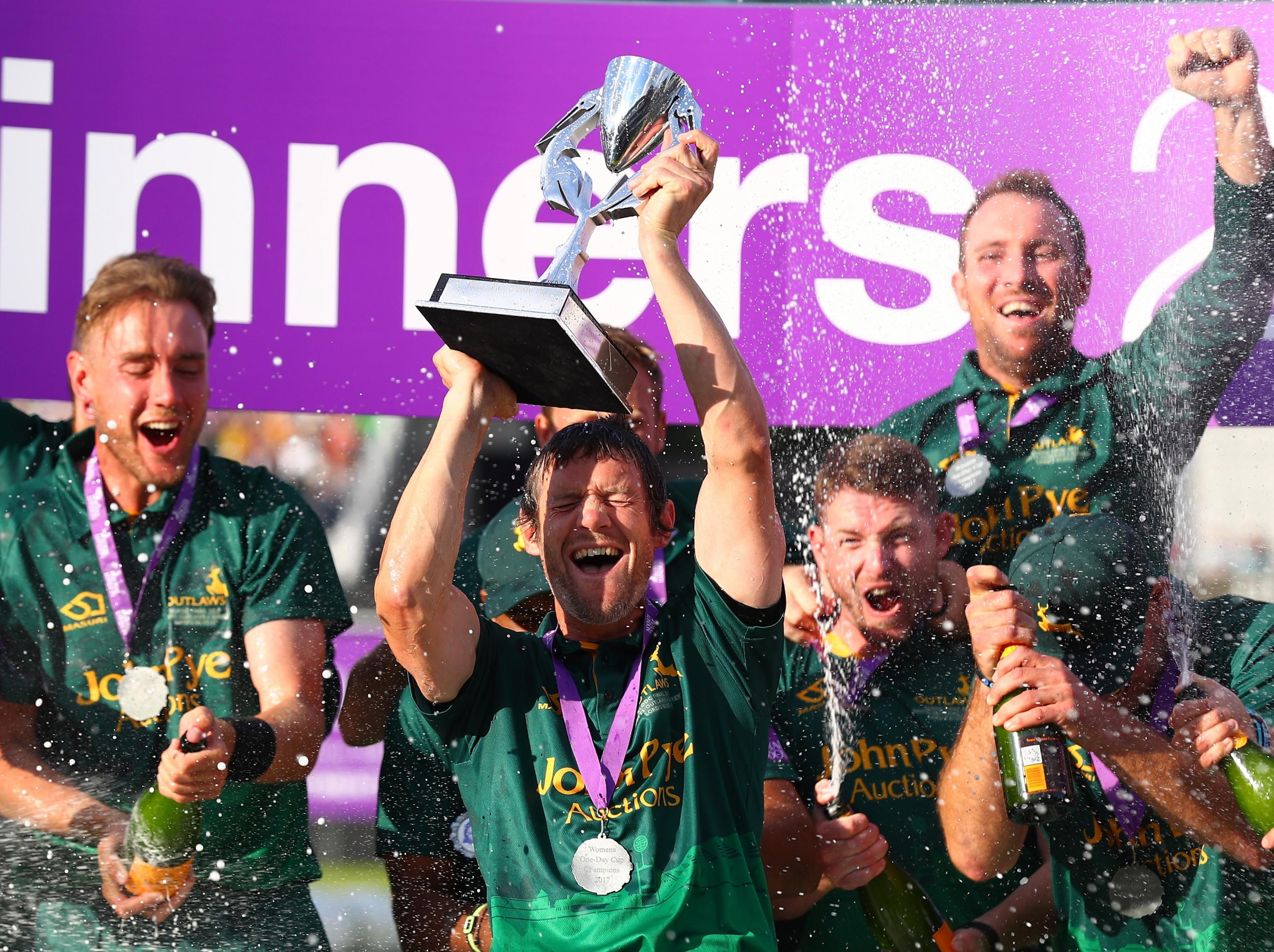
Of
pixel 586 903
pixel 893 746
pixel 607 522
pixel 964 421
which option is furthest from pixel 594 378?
pixel 964 421

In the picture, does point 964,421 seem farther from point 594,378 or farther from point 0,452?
point 0,452

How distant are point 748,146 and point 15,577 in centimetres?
268

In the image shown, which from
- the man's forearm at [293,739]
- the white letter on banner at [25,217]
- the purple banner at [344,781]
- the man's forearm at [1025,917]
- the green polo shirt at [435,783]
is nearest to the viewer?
the man's forearm at [1025,917]

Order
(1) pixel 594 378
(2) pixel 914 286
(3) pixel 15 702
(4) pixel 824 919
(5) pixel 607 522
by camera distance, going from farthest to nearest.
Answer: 1. (2) pixel 914 286
2. (3) pixel 15 702
3. (4) pixel 824 919
4. (5) pixel 607 522
5. (1) pixel 594 378

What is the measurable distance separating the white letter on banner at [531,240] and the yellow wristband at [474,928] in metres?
1.94

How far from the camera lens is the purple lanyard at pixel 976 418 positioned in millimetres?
3963

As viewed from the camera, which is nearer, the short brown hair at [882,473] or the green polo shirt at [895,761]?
the green polo shirt at [895,761]

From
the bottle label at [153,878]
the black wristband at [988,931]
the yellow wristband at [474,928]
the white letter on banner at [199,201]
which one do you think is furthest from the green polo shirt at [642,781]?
the white letter on banner at [199,201]

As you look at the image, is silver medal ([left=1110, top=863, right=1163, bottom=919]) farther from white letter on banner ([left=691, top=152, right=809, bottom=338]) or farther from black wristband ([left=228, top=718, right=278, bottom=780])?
black wristband ([left=228, top=718, right=278, bottom=780])

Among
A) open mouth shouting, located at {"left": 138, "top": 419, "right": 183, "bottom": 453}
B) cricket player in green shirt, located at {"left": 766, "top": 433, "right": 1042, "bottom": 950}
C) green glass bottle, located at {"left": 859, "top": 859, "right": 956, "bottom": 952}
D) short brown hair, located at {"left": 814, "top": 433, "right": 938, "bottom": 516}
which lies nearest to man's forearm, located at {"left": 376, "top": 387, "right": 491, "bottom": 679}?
cricket player in green shirt, located at {"left": 766, "top": 433, "right": 1042, "bottom": 950}

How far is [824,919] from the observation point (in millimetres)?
3396

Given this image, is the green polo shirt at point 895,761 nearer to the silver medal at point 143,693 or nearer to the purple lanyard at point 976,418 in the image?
the purple lanyard at point 976,418

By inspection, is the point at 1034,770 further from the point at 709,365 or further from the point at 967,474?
the point at 709,365

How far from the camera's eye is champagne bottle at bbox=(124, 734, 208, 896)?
143 inches
